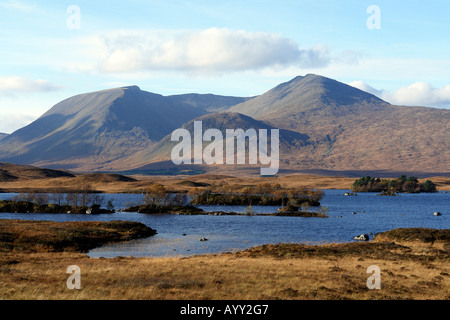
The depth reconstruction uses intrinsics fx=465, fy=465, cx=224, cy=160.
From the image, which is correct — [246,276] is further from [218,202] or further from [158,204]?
[218,202]

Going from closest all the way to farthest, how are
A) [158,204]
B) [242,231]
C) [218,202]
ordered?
[242,231], [158,204], [218,202]

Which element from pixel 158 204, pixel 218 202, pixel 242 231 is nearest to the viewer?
pixel 242 231

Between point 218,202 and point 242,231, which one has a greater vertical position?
point 242,231

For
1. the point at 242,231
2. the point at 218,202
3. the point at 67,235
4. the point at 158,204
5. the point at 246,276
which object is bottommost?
the point at 218,202

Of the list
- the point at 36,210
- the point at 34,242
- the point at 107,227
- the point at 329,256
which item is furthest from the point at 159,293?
the point at 36,210

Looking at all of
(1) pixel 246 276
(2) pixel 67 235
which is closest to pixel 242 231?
(2) pixel 67 235

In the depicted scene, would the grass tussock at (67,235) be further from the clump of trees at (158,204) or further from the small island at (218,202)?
the clump of trees at (158,204)

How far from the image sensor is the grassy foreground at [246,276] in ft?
105

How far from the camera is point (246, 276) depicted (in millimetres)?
39938

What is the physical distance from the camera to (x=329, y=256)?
189 feet

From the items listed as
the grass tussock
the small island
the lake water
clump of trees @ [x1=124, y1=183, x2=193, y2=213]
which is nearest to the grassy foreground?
the grass tussock

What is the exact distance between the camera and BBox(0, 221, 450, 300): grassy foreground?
3200cm

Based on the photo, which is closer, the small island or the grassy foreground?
the grassy foreground

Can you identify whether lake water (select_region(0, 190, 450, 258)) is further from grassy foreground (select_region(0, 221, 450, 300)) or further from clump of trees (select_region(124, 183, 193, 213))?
grassy foreground (select_region(0, 221, 450, 300))
